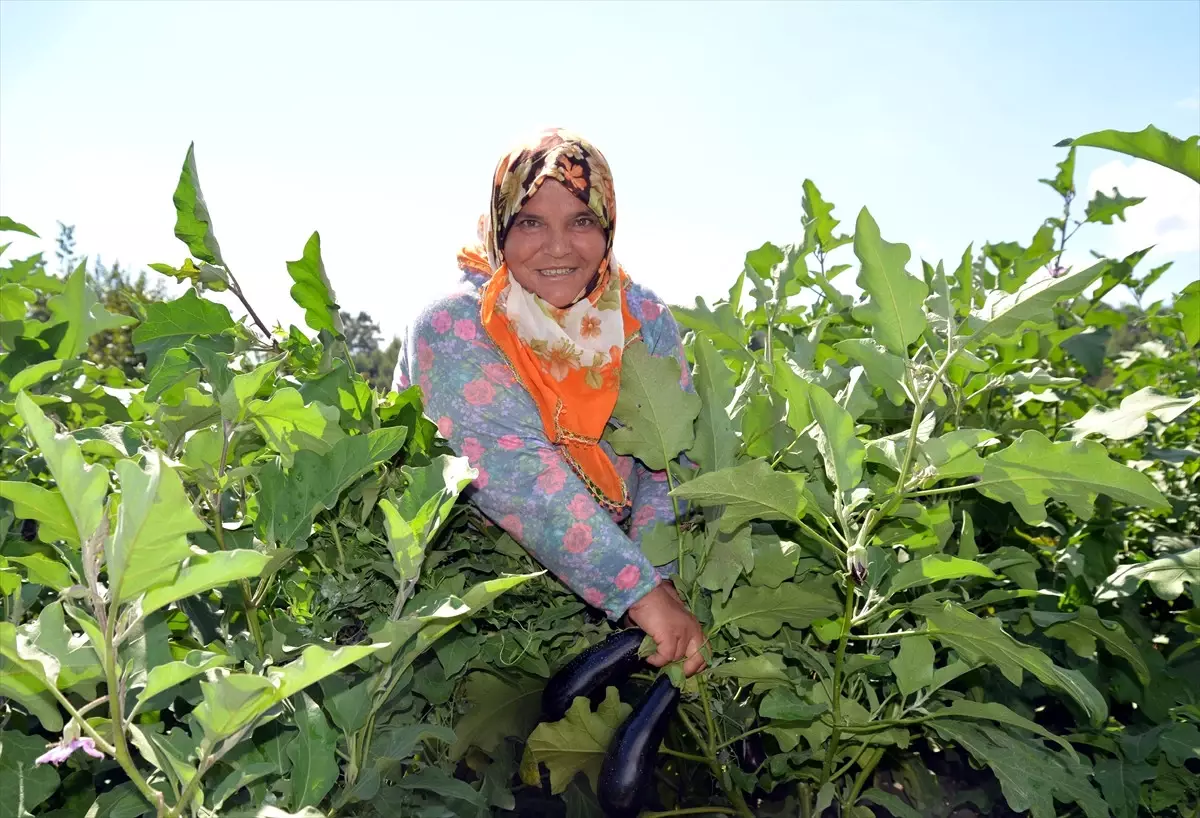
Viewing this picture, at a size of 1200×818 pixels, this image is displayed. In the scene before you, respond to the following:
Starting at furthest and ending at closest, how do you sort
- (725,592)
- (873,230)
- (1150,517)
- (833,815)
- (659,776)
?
(1150,517) < (833,815) < (659,776) < (725,592) < (873,230)

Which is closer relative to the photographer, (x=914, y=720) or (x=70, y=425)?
(x=914, y=720)

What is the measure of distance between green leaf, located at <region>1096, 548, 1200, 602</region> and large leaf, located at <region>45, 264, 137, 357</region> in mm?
1949

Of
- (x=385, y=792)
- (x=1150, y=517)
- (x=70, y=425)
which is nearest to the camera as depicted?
(x=385, y=792)

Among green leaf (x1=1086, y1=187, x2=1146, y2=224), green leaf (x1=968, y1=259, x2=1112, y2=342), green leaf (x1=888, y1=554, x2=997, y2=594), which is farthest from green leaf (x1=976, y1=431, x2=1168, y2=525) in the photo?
green leaf (x1=1086, y1=187, x2=1146, y2=224)

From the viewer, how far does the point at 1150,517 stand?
2758mm

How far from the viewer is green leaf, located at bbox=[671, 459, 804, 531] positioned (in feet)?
4.56

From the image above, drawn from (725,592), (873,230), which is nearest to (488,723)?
(725,592)

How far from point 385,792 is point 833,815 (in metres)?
1.18

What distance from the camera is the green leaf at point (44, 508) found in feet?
3.32

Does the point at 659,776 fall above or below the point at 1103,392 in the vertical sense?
below

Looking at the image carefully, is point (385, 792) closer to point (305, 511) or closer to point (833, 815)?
point (305, 511)

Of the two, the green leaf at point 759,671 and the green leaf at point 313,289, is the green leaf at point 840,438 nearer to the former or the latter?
the green leaf at point 759,671

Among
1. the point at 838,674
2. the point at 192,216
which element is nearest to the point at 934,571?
the point at 838,674

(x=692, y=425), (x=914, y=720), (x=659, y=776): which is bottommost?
(x=659, y=776)
